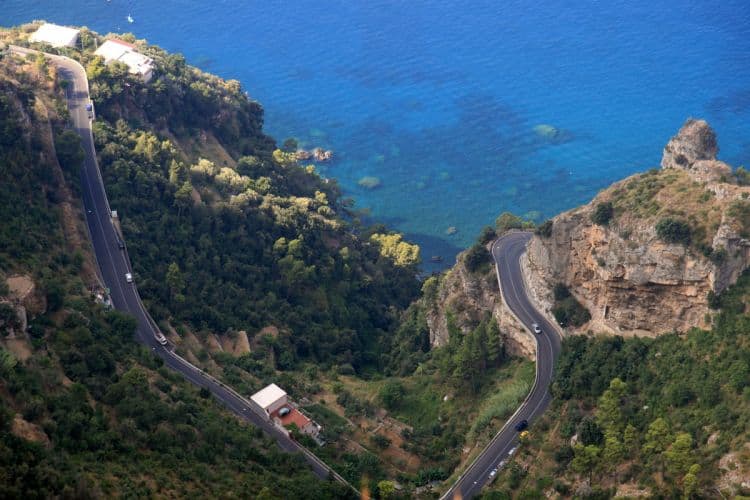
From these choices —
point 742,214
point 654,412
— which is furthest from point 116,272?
point 742,214

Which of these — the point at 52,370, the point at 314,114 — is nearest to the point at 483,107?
the point at 314,114

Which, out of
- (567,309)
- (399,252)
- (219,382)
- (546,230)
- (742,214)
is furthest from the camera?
(399,252)

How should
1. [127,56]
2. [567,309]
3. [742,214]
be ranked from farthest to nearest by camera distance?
[127,56]
[567,309]
[742,214]

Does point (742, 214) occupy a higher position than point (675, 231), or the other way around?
point (742, 214)

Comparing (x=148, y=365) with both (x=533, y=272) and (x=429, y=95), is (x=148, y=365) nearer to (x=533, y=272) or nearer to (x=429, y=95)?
(x=533, y=272)

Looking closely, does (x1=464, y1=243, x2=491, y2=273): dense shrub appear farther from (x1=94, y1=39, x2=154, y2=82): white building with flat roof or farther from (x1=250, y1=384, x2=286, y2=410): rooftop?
(x1=94, y1=39, x2=154, y2=82): white building with flat roof

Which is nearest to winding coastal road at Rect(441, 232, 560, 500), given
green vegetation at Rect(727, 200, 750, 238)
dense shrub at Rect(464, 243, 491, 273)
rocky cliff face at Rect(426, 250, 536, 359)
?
rocky cliff face at Rect(426, 250, 536, 359)

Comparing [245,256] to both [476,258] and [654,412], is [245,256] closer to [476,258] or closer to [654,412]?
[476,258]
